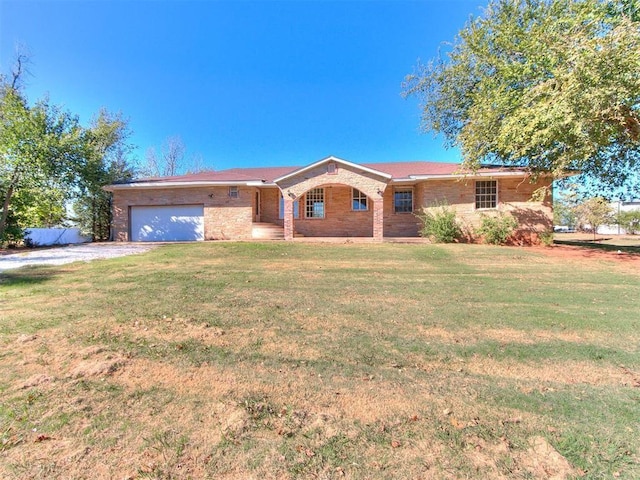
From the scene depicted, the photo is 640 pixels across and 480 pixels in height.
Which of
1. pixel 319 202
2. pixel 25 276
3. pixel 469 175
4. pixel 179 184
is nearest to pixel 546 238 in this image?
pixel 469 175

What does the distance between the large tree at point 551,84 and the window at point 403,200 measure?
4.61 metres

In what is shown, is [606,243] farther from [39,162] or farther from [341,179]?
[39,162]

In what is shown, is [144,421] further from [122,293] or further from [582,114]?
[582,114]

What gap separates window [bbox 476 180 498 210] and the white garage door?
14931mm

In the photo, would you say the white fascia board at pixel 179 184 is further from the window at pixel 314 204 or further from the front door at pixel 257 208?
the window at pixel 314 204

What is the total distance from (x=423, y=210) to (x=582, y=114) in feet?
27.2

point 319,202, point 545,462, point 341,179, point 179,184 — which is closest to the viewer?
point 545,462

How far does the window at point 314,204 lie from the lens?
1909 cm

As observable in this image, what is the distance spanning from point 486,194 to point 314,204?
920 centimetres

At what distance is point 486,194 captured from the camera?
16625mm

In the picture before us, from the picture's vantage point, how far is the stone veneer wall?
18.0 metres

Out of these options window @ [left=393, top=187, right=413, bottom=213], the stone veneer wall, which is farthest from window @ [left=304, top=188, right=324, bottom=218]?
window @ [left=393, top=187, right=413, bottom=213]

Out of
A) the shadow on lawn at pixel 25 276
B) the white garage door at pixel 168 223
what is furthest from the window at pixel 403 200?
the shadow on lawn at pixel 25 276

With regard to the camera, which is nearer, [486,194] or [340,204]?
[486,194]
